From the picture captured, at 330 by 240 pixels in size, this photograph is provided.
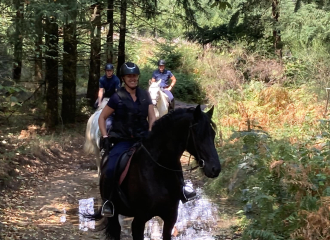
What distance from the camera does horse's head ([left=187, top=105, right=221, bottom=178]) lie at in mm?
3979

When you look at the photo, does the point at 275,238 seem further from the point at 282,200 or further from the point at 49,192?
the point at 49,192

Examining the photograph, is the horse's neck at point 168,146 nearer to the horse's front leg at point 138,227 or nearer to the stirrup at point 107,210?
the horse's front leg at point 138,227

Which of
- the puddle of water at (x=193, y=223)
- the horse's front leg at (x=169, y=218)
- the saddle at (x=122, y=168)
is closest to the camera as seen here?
the horse's front leg at (x=169, y=218)

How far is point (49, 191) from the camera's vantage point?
28.7 feet

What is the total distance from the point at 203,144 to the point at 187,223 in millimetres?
3227

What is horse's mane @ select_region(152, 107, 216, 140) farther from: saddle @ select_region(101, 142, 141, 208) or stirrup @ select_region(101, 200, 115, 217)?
stirrup @ select_region(101, 200, 115, 217)

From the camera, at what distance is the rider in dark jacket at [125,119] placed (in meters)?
4.99

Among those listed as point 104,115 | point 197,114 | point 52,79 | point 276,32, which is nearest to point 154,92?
point 52,79

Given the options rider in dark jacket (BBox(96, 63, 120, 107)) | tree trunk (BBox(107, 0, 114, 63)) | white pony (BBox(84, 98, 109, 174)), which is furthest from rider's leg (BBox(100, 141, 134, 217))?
tree trunk (BBox(107, 0, 114, 63))

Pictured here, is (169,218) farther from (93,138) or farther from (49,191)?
(49,191)

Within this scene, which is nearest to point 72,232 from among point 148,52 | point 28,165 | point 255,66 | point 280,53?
point 28,165

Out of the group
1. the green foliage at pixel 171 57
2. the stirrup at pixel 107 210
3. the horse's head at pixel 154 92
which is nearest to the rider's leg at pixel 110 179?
the stirrup at pixel 107 210

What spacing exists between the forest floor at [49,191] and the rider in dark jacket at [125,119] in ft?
5.90

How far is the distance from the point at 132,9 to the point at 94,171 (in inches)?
290
